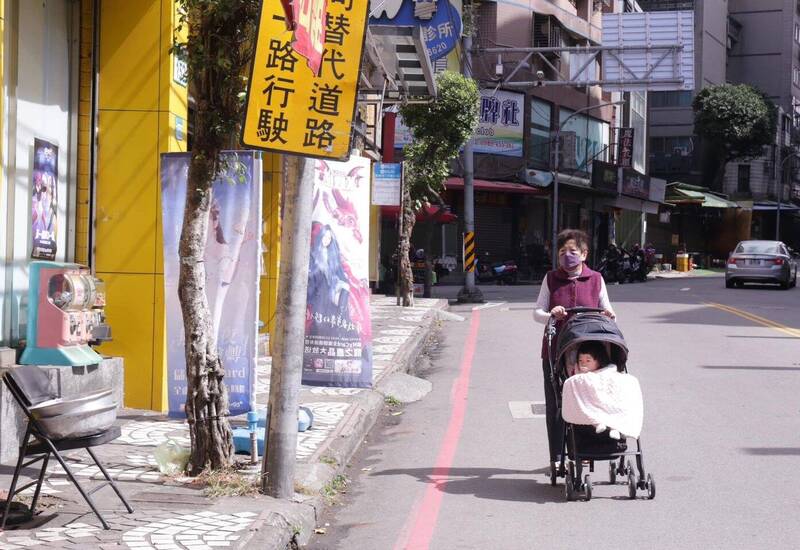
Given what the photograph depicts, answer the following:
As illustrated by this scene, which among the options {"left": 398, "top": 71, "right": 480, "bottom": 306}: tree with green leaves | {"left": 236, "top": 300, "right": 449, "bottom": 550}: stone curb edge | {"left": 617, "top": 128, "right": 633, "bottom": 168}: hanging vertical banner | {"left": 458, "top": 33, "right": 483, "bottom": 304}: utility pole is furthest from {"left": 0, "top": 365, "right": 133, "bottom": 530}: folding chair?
{"left": 617, "top": 128, "right": 633, "bottom": 168}: hanging vertical banner

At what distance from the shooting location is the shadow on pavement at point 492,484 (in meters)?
7.48

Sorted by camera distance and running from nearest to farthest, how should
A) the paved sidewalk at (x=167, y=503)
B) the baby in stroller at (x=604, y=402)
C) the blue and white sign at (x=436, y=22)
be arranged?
the paved sidewalk at (x=167, y=503) < the baby in stroller at (x=604, y=402) < the blue and white sign at (x=436, y=22)

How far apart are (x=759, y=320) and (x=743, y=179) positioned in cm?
5578

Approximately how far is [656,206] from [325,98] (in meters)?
54.3

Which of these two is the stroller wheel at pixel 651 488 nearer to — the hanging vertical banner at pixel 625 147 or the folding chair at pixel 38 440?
the folding chair at pixel 38 440

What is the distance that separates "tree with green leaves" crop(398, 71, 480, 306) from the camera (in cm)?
2438

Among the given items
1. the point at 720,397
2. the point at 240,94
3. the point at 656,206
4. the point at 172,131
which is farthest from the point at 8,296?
the point at 656,206

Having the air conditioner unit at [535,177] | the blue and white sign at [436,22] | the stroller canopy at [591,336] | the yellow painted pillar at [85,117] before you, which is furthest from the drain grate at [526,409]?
the air conditioner unit at [535,177]

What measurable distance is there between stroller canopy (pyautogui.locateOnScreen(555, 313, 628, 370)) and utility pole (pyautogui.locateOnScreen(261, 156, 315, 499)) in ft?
5.95

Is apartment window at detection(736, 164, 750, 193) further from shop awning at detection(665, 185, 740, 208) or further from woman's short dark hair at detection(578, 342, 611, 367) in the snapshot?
woman's short dark hair at detection(578, 342, 611, 367)

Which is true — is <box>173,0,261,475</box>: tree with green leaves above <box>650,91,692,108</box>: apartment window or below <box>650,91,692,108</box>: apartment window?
below

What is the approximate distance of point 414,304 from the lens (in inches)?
982

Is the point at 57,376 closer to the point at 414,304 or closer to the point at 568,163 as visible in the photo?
the point at 414,304

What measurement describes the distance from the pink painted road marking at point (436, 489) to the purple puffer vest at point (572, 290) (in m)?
1.28
